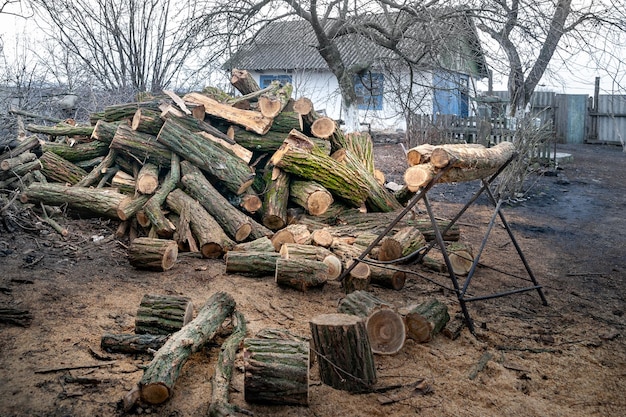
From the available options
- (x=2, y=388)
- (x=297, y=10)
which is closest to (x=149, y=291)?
(x=2, y=388)

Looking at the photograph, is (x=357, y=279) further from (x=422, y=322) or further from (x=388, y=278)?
(x=422, y=322)

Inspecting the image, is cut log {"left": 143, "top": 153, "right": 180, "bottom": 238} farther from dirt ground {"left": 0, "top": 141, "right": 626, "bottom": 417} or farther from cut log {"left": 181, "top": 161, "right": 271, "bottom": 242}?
dirt ground {"left": 0, "top": 141, "right": 626, "bottom": 417}

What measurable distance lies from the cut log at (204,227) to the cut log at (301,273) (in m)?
1.10

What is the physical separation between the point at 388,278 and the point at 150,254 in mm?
2407

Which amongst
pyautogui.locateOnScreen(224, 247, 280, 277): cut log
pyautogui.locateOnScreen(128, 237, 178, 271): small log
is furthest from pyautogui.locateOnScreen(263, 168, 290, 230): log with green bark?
pyautogui.locateOnScreen(128, 237, 178, 271): small log

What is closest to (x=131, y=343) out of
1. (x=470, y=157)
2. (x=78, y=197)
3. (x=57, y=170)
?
(x=470, y=157)

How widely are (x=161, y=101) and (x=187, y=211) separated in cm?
190

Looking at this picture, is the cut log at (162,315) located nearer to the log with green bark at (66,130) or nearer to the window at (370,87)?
the log with green bark at (66,130)

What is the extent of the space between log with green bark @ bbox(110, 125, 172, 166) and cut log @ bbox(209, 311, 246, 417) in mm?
3719

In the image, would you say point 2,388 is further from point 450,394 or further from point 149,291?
point 450,394

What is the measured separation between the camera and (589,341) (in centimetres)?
455

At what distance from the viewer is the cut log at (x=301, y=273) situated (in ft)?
17.7

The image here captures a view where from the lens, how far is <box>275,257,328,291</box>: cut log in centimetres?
541

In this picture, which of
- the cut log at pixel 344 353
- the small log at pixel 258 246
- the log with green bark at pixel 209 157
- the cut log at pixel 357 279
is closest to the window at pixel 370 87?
the log with green bark at pixel 209 157
